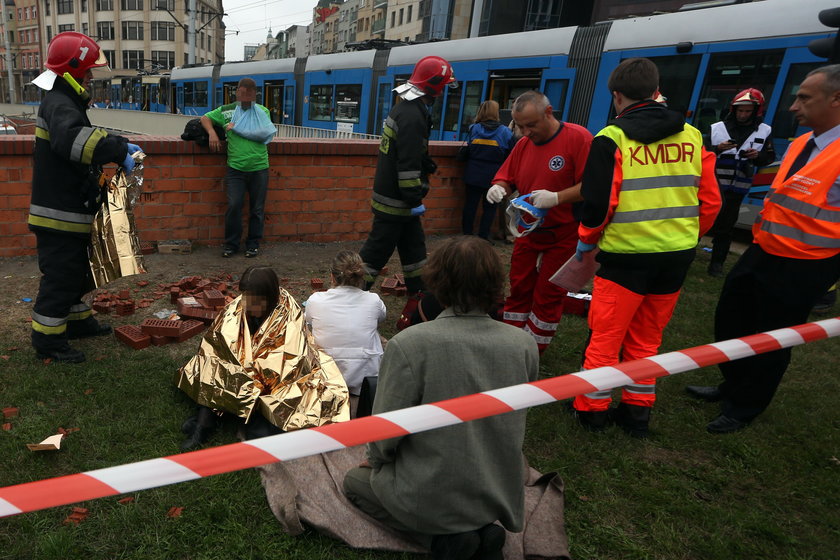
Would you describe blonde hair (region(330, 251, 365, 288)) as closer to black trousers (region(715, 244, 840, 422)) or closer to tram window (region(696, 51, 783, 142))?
black trousers (region(715, 244, 840, 422))

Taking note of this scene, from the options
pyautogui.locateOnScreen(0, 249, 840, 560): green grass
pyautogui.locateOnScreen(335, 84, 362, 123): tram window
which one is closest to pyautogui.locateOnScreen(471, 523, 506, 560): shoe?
pyautogui.locateOnScreen(0, 249, 840, 560): green grass

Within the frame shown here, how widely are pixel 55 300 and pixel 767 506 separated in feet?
13.9

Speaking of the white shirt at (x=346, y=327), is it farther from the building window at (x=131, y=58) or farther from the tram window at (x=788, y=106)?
the building window at (x=131, y=58)

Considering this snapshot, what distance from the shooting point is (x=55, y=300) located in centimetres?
354

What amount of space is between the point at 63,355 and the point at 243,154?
2.90m

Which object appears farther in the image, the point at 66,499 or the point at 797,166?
the point at 797,166

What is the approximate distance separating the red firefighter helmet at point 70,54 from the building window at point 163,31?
74.7 metres

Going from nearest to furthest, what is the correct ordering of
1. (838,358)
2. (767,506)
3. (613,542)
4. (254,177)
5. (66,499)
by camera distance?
(66,499) → (613,542) → (767,506) → (838,358) → (254,177)

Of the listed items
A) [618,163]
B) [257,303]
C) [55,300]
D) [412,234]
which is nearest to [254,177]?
[412,234]

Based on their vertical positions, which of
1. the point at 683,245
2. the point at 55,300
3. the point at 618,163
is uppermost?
the point at 618,163

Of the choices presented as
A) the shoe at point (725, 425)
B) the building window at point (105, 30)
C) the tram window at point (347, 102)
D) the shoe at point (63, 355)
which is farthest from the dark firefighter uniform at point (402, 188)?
the building window at point (105, 30)

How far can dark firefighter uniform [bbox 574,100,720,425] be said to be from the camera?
2.82m

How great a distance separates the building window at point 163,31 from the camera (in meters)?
66.8

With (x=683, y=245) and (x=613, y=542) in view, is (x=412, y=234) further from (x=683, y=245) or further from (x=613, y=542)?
(x=613, y=542)
